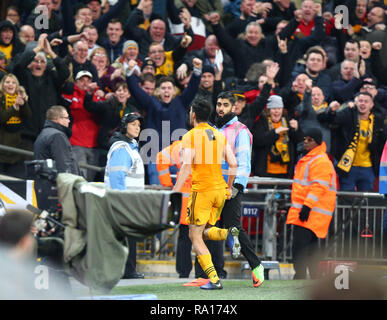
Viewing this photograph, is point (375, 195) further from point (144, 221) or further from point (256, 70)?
point (144, 221)

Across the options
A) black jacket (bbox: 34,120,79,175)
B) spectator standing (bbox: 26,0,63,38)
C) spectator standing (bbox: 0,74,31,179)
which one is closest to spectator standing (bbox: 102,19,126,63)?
spectator standing (bbox: 26,0,63,38)

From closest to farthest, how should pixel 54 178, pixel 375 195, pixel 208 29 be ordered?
pixel 54 178 → pixel 375 195 → pixel 208 29

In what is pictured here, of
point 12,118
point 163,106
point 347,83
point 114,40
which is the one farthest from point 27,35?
point 347,83

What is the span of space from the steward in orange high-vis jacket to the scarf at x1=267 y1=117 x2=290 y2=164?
5.66ft

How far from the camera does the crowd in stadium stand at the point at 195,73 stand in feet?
43.3

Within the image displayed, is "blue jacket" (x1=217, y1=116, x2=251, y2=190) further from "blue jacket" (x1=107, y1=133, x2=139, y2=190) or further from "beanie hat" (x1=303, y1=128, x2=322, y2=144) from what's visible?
"beanie hat" (x1=303, y1=128, x2=322, y2=144)

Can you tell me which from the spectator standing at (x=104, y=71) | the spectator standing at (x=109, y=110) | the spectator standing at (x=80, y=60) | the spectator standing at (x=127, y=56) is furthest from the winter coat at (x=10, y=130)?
the spectator standing at (x=127, y=56)

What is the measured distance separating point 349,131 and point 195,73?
297 cm

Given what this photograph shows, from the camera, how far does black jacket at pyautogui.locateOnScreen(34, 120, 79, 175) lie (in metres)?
10.6

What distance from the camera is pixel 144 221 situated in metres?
6.47
